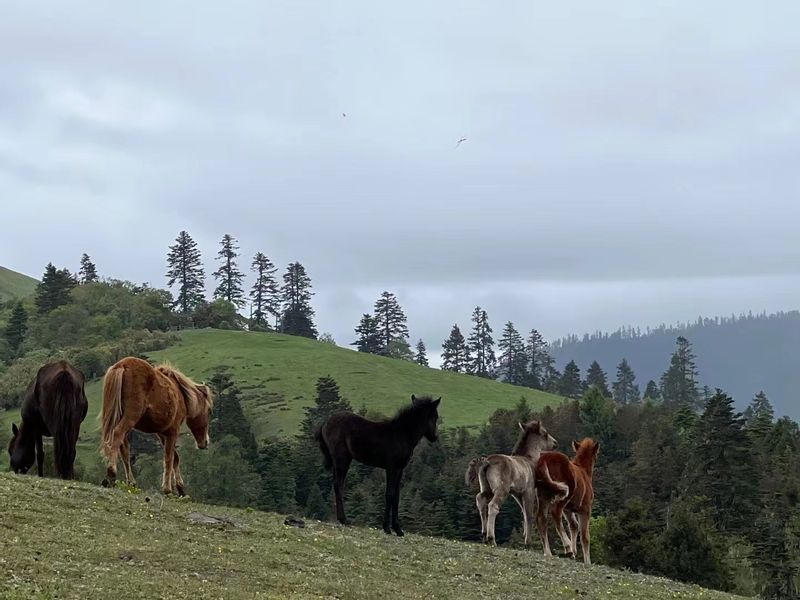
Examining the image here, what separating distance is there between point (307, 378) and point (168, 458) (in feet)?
389

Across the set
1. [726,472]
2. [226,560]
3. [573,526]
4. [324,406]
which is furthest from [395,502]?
[324,406]

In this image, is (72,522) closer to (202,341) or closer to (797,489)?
(797,489)

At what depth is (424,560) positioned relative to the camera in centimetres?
1778

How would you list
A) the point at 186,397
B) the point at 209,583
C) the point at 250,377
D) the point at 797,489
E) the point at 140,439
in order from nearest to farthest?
the point at 209,583 → the point at 186,397 → the point at 797,489 → the point at 140,439 → the point at 250,377

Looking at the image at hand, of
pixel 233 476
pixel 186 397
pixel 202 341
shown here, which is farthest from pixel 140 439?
pixel 186 397

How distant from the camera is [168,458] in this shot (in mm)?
20625

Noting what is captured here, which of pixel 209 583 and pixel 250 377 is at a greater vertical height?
pixel 250 377

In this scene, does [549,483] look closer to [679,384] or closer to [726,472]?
[726,472]

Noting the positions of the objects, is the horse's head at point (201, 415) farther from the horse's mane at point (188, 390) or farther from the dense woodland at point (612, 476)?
the dense woodland at point (612, 476)

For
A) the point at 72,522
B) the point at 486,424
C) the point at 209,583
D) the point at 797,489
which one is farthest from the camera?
the point at 486,424

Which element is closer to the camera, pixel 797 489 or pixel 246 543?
pixel 246 543

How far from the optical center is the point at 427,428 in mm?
21797

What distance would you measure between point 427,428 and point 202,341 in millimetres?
134029

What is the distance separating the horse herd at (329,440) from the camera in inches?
786
